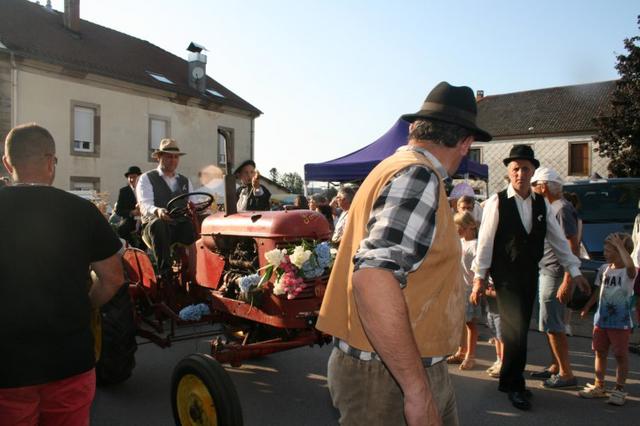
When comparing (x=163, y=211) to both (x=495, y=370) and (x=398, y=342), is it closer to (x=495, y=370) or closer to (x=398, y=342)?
(x=495, y=370)

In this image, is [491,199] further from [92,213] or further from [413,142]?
[92,213]

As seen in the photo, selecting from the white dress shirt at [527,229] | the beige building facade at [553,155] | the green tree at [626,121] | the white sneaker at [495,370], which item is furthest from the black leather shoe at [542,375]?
the beige building facade at [553,155]

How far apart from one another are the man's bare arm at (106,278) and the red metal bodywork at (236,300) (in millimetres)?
1462

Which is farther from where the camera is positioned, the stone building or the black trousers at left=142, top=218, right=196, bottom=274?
the stone building

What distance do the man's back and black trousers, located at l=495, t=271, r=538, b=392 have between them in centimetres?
312

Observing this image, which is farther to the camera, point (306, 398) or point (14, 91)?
point (14, 91)

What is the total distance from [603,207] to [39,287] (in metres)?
7.87

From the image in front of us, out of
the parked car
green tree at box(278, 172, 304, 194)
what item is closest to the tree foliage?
green tree at box(278, 172, 304, 194)

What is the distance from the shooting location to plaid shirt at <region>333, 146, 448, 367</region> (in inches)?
65.5

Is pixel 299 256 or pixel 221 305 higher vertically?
pixel 299 256

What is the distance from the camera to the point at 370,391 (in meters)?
1.88

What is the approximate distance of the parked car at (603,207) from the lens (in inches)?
298

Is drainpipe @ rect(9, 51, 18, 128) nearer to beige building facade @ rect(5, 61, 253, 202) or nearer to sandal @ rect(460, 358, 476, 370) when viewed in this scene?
beige building facade @ rect(5, 61, 253, 202)

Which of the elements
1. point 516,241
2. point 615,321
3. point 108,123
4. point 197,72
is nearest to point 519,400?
point 615,321
